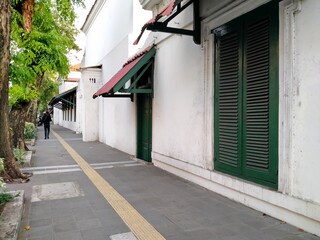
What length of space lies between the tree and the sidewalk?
139 centimetres

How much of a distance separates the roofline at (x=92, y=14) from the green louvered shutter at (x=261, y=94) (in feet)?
44.7

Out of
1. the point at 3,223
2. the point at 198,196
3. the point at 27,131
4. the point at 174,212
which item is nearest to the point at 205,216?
the point at 174,212

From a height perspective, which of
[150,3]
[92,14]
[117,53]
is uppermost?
[92,14]

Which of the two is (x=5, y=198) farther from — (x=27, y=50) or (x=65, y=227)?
(x=27, y=50)

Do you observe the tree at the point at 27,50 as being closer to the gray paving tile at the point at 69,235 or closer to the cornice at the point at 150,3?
the cornice at the point at 150,3

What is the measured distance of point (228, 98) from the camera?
212 inches

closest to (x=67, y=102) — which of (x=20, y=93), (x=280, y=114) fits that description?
(x=20, y=93)

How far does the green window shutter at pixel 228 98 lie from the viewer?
5.15m

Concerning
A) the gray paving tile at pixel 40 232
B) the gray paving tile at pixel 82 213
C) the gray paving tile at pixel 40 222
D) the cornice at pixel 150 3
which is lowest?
the gray paving tile at pixel 40 232

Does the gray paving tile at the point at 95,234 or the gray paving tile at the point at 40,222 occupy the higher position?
the gray paving tile at the point at 95,234

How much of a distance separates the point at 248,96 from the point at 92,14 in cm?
1708

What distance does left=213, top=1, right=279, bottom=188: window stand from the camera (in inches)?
173

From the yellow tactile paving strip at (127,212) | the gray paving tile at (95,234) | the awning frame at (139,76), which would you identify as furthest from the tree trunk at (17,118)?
the gray paving tile at (95,234)

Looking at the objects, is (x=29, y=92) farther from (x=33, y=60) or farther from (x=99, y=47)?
(x=99, y=47)
